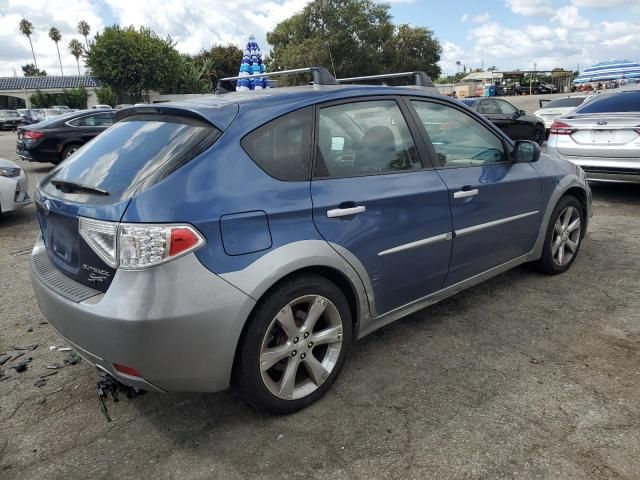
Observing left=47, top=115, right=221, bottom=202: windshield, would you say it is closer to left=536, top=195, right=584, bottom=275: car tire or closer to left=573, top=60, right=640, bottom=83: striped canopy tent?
left=536, top=195, right=584, bottom=275: car tire

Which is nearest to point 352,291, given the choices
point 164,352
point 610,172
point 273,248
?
point 273,248

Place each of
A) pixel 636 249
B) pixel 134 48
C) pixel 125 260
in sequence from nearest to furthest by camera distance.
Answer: pixel 125 260 → pixel 636 249 → pixel 134 48

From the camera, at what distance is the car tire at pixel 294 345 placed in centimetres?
245

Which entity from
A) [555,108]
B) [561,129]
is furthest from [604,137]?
[555,108]

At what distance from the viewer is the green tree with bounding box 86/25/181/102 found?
4572 cm

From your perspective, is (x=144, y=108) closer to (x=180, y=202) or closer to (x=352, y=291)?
(x=180, y=202)

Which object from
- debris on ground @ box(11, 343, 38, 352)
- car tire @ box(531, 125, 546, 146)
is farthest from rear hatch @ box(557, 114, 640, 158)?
car tire @ box(531, 125, 546, 146)

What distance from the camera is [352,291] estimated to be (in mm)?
2859

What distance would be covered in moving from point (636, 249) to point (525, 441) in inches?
148

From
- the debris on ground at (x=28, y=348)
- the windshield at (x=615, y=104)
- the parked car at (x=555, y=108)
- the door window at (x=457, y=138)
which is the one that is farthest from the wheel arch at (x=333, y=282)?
the parked car at (x=555, y=108)

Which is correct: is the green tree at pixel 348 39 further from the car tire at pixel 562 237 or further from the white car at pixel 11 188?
the car tire at pixel 562 237

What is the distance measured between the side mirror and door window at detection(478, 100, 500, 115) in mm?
11619

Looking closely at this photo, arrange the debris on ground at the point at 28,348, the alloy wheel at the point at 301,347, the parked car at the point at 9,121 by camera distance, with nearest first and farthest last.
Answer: the alloy wheel at the point at 301,347 < the debris on ground at the point at 28,348 < the parked car at the point at 9,121

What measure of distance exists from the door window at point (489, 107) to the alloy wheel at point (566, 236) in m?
11.0
